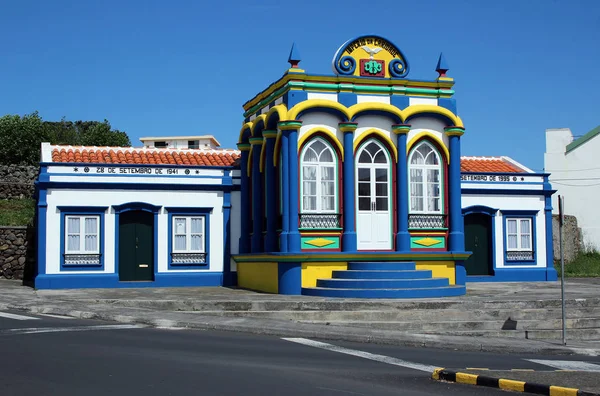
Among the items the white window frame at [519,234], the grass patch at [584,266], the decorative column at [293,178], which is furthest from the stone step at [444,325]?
the grass patch at [584,266]

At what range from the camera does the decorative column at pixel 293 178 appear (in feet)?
61.7

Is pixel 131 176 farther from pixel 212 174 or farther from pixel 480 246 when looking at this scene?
pixel 480 246

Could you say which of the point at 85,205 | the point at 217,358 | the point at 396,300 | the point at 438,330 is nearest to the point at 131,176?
the point at 85,205

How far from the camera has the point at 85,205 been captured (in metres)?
21.8

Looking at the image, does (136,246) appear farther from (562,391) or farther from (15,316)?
(562,391)

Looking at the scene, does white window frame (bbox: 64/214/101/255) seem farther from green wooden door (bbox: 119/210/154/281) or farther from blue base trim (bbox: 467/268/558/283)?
blue base trim (bbox: 467/268/558/283)

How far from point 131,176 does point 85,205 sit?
1.54 meters

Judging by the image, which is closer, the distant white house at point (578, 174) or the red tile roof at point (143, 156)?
the red tile roof at point (143, 156)

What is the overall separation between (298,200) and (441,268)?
412 cm

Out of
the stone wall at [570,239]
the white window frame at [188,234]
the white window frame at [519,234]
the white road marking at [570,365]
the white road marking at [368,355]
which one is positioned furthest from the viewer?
the stone wall at [570,239]

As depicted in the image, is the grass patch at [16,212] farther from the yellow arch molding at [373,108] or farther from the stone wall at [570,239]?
the stone wall at [570,239]

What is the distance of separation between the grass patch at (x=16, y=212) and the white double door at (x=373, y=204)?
1576 cm

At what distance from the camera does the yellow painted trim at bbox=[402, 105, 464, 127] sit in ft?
65.4

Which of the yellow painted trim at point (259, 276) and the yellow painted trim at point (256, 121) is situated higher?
the yellow painted trim at point (256, 121)
